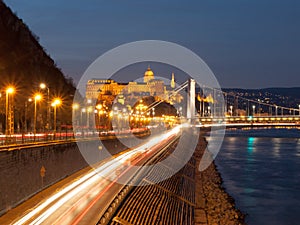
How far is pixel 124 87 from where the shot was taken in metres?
169

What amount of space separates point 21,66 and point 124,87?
119 m

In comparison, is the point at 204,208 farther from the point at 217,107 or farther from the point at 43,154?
the point at 217,107

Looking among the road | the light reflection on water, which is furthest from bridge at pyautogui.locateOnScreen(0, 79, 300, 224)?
the light reflection on water

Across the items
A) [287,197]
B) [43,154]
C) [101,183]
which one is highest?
[43,154]

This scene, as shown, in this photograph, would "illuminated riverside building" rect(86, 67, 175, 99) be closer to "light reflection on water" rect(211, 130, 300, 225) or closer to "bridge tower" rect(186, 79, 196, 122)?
"bridge tower" rect(186, 79, 196, 122)

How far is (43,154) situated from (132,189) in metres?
4.18

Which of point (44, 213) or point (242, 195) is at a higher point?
point (44, 213)

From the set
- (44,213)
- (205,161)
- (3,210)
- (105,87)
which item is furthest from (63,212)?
Answer: (105,87)

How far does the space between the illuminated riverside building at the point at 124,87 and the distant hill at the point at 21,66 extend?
289 ft

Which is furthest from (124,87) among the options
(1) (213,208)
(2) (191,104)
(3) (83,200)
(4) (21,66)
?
(3) (83,200)

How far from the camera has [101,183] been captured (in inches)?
842

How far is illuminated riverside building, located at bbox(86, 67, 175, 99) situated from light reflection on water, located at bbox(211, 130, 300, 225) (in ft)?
323

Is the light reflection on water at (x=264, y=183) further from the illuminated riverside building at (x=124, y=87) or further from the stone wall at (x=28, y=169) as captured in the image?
the illuminated riverside building at (x=124, y=87)

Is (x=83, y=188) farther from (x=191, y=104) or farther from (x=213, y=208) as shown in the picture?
(x=191, y=104)
